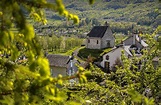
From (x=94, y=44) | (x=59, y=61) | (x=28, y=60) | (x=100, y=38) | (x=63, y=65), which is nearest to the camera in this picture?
(x=28, y=60)

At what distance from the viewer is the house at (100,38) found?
59.1m

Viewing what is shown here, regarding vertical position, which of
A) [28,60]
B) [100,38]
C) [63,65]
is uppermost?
[28,60]

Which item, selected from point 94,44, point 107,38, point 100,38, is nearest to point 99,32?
point 100,38

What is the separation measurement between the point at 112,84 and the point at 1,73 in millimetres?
6066

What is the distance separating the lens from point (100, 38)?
58.8m

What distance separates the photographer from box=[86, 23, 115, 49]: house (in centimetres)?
5912

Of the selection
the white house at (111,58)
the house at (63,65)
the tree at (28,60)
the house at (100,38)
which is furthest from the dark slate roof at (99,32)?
the tree at (28,60)

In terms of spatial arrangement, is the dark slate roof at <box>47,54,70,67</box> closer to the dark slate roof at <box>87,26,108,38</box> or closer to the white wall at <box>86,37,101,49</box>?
the white wall at <box>86,37,101,49</box>

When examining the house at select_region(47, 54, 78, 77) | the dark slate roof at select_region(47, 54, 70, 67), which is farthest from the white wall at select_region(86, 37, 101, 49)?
the house at select_region(47, 54, 78, 77)

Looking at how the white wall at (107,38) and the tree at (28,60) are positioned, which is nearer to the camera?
the tree at (28,60)

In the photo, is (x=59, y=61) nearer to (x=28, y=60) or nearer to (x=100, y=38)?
(x=100, y=38)

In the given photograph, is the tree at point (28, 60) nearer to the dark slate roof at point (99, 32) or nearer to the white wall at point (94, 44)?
the white wall at point (94, 44)

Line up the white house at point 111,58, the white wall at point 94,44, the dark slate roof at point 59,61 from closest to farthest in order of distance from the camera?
the dark slate roof at point 59,61, the white house at point 111,58, the white wall at point 94,44

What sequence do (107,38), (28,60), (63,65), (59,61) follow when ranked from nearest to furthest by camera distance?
(28,60) → (63,65) → (59,61) → (107,38)
